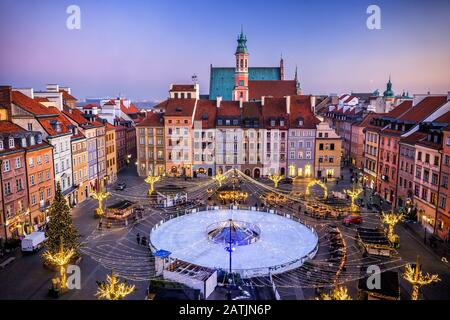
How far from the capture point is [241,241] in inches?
1339

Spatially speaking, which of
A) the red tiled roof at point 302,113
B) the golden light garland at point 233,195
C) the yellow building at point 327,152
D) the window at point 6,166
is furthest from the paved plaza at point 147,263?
the red tiled roof at point 302,113

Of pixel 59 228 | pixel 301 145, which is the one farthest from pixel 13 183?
pixel 301 145

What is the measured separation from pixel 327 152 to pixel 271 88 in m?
37.2

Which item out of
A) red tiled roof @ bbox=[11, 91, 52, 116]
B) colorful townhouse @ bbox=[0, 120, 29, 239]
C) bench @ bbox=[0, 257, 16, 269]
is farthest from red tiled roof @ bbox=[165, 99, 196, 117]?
bench @ bbox=[0, 257, 16, 269]

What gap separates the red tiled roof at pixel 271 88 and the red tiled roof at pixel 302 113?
27.7 meters

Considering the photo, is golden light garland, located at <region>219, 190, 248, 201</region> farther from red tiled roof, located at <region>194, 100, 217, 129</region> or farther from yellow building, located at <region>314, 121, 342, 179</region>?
yellow building, located at <region>314, 121, 342, 179</region>

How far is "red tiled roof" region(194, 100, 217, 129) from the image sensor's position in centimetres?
6569

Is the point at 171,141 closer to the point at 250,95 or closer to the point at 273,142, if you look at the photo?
the point at 273,142

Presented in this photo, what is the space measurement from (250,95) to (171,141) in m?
38.5

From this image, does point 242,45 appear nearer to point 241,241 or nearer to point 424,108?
point 424,108

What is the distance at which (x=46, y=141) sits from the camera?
41.8 m

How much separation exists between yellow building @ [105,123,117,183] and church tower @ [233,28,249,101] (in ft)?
128

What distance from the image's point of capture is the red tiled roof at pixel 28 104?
41350mm
